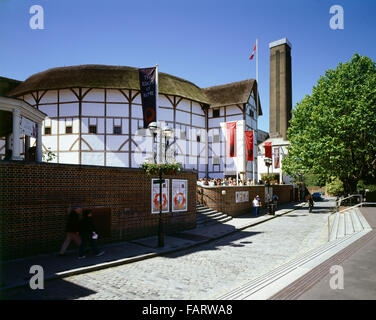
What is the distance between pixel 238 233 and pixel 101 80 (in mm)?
18059

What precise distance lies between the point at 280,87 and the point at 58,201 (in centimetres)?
6115

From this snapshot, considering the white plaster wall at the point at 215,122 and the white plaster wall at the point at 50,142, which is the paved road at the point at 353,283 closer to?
the white plaster wall at the point at 215,122

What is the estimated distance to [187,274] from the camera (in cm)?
812

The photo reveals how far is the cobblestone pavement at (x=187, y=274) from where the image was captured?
661 cm

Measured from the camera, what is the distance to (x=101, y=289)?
6883 mm

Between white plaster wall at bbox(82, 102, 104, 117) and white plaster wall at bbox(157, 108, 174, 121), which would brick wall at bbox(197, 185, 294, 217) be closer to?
white plaster wall at bbox(157, 108, 174, 121)

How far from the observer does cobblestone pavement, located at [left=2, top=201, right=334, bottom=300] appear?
260 inches

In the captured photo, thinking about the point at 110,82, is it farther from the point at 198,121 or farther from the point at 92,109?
the point at 198,121

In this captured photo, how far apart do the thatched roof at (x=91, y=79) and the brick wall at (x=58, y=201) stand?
1453 centimetres

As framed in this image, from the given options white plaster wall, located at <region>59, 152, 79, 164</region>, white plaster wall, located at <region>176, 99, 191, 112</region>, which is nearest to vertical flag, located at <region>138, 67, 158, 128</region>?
white plaster wall, located at <region>59, 152, 79, 164</region>

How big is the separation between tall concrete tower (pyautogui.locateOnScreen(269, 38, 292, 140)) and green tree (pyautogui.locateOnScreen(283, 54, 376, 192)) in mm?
36215

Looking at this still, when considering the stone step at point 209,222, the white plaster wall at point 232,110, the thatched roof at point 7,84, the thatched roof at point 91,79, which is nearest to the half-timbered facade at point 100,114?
the thatched roof at point 91,79
